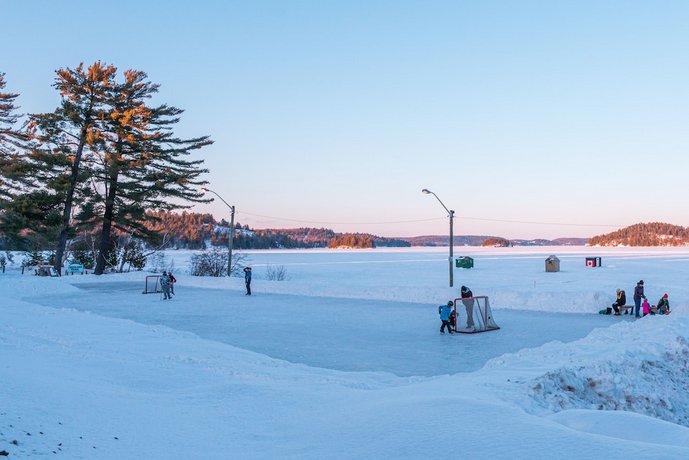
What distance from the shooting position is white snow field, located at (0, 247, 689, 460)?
5352mm

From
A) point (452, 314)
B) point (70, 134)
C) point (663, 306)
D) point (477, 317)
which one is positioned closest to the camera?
point (452, 314)

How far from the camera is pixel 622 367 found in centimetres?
1079

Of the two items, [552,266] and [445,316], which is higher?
[552,266]

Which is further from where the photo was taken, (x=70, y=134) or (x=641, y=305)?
(x=70, y=134)

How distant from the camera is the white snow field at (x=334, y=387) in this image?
5.35 m

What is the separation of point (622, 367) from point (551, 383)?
2.82m

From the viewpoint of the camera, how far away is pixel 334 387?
9.38 metres

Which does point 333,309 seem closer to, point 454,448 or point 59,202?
point 454,448

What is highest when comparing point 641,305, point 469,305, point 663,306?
point 469,305

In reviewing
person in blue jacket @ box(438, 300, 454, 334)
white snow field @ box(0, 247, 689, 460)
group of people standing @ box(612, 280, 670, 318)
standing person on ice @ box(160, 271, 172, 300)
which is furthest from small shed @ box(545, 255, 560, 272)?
person in blue jacket @ box(438, 300, 454, 334)

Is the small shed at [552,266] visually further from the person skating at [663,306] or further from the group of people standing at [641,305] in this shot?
the person skating at [663,306]

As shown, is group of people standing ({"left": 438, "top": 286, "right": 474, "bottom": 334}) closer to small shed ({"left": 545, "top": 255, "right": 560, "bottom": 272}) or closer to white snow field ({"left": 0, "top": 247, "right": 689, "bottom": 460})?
white snow field ({"left": 0, "top": 247, "right": 689, "bottom": 460})

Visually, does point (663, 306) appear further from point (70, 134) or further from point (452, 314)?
point (70, 134)

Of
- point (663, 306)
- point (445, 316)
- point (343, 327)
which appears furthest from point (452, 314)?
point (663, 306)
